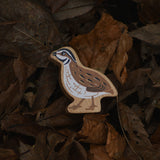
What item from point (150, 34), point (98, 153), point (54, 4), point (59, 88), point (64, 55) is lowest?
point (98, 153)

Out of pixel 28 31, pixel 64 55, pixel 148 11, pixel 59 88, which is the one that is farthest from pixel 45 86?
pixel 148 11

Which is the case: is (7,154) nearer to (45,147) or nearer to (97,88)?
(45,147)

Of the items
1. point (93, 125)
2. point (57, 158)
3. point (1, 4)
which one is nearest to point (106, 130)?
point (93, 125)

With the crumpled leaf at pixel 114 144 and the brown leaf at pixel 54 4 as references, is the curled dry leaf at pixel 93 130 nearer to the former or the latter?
the crumpled leaf at pixel 114 144

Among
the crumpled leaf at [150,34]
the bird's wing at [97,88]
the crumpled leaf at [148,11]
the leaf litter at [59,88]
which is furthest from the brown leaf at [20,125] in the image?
the crumpled leaf at [148,11]

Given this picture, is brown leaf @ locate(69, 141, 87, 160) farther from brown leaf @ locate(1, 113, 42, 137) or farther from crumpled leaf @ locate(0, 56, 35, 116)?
crumpled leaf @ locate(0, 56, 35, 116)

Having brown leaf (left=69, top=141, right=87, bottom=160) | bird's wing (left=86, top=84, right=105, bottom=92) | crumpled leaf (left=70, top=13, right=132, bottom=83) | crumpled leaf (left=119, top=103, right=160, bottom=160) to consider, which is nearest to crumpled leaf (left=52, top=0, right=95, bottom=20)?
crumpled leaf (left=70, top=13, right=132, bottom=83)
